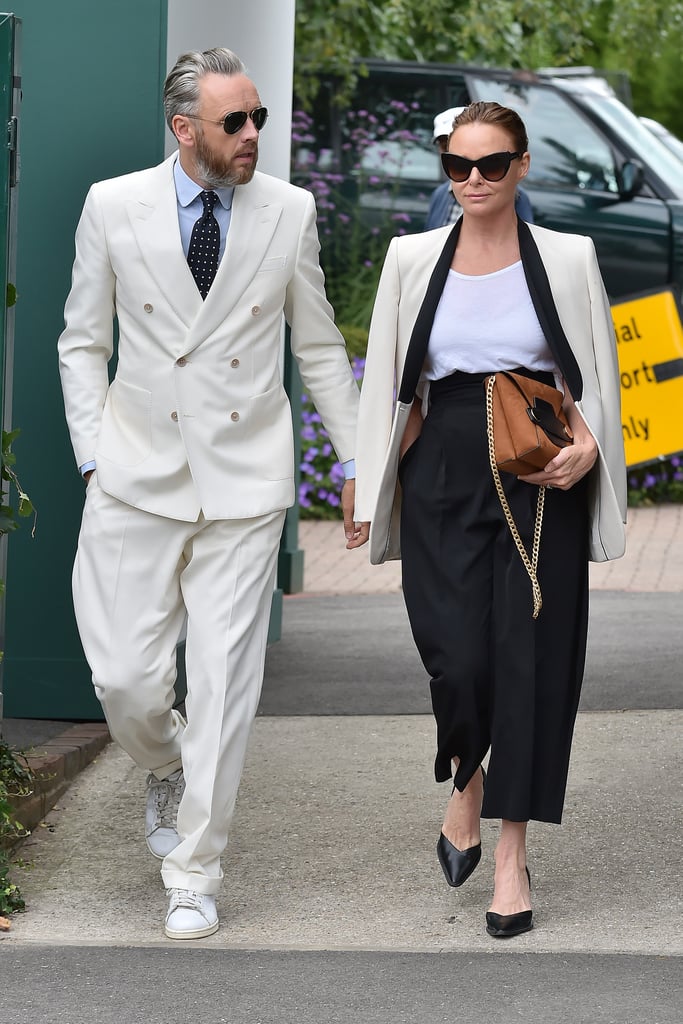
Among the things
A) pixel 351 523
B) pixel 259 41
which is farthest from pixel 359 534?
pixel 259 41

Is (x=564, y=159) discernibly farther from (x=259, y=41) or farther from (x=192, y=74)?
(x=192, y=74)

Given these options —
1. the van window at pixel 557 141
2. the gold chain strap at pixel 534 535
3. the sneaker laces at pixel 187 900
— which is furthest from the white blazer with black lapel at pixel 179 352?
the van window at pixel 557 141

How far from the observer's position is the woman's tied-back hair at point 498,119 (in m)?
4.25

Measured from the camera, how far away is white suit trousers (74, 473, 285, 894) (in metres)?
4.29

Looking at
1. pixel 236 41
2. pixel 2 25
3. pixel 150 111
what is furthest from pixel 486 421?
pixel 236 41

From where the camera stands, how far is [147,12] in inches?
230

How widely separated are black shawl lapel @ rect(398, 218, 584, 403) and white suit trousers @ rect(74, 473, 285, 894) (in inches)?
19.8

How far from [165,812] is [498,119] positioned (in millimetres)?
1926

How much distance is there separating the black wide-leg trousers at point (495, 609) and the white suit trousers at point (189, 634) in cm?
41

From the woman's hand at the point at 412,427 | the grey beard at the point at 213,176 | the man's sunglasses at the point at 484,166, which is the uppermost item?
the man's sunglasses at the point at 484,166

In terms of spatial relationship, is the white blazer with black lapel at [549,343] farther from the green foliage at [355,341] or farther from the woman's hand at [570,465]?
the green foliage at [355,341]

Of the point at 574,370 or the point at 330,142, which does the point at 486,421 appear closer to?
the point at 574,370

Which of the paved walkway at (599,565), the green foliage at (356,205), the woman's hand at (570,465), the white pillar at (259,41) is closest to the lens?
the woman's hand at (570,465)

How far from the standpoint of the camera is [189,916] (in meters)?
4.27
